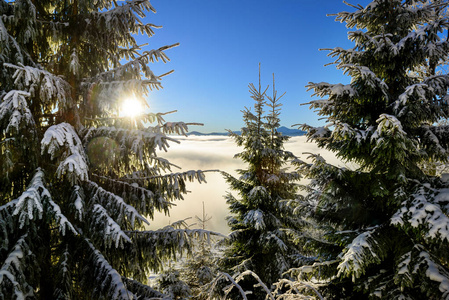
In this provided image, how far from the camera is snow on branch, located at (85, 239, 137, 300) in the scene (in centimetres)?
298

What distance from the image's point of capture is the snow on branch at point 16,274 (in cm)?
267

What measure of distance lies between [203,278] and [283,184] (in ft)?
26.0

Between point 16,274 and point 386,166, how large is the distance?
6810mm

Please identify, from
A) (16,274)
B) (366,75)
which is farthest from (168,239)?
(366,75)

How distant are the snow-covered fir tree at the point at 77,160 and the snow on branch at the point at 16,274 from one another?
1 cm

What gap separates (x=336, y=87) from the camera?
5.32m

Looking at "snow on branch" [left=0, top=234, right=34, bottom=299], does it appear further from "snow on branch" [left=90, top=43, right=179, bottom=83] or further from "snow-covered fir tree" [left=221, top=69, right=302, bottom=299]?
"snow-covered fir tree" [left=221, top=69, right=302, bottom=299]

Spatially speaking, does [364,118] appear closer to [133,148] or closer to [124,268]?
[133,148]

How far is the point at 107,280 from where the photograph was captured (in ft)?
10.6

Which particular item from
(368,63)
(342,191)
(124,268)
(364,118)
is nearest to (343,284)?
(342,191)

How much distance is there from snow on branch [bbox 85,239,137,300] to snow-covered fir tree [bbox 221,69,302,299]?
6033mm

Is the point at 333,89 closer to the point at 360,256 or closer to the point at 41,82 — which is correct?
the point at 360,256

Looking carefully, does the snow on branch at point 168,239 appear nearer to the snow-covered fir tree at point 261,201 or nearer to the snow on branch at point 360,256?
the snow on branch at point 360,256

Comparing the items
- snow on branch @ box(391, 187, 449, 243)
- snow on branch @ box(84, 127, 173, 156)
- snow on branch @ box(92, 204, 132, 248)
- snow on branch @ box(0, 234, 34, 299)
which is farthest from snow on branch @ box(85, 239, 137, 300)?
snow on branch @ box(391, 187, 449, 243)
